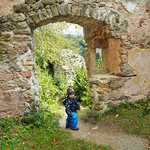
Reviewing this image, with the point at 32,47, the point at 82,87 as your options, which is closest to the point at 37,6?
the point at 32,47

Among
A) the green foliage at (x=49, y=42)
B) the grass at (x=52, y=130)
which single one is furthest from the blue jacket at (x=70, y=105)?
the green foliage at (x=49, y=42)

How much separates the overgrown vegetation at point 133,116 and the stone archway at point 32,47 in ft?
0.66

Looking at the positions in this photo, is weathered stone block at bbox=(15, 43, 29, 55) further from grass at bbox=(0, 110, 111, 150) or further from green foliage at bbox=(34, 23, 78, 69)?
green foliage at bbox=(34, 23, 78, 69)

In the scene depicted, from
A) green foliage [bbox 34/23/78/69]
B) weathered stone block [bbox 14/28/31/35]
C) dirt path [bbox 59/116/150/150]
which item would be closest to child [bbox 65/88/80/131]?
dirt path [bbox 59/116/150/150]

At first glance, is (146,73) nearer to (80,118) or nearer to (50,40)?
(80,118)

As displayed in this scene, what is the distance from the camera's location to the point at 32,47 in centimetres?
436

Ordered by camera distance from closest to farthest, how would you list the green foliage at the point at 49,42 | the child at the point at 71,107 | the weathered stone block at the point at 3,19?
the weathered stone block at the point at 3,19 < the child at the point at 71,107 < the green foliage at the point at 49,42

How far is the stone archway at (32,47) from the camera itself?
4105mm

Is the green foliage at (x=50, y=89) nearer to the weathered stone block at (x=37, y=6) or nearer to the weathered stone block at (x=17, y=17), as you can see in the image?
the weathered stone block at (x=17, y=17)

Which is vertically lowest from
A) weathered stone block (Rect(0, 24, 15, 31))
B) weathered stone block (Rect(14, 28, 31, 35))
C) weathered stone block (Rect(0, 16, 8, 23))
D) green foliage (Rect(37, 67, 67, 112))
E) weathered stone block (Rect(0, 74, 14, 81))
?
green foliage (Rect(37, 67, 67, 112))

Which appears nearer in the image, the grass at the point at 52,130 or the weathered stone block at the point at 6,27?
the grass at the point at 52,130

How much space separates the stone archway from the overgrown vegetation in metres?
0.20

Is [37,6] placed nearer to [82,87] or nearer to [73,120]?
[73,120]

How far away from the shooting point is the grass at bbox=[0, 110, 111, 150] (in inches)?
129
